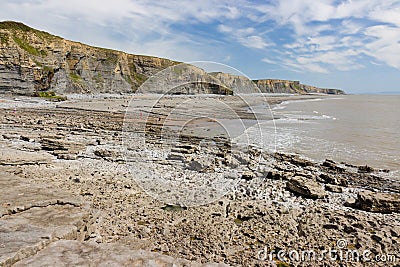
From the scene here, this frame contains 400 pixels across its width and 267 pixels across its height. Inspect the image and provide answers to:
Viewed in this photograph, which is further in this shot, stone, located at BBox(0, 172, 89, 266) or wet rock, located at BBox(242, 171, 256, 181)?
wet rock, located at BBox(242, 171, 256, 181)

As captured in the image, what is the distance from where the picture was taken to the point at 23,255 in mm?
3916

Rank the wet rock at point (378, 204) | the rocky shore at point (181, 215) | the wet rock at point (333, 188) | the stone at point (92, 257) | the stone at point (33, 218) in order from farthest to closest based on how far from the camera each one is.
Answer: the wet rock at point (333, 188) → the wet rock at point (378, 204) → the rocky shore at point (181, 215) → the stone at point (33, 218) → the stone at point (92, 257)

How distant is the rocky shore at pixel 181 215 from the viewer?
14.9 feet

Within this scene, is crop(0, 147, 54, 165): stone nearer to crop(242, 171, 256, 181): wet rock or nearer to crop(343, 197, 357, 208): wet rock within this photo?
crop(242, 171, 256, 181): wet rock

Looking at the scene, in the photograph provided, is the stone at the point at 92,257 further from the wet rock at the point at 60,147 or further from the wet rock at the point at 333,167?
the wet rock at the point at 333,167

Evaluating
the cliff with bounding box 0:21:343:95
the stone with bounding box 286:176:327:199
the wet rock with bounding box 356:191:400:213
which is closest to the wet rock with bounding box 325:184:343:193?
the stone with bounding box 286:176:327:199

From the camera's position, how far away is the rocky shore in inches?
179

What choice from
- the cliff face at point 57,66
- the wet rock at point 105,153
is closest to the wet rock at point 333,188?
the wet rock at point 105,153

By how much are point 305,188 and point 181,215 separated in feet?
15.3

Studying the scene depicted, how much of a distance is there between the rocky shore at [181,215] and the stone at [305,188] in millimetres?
40

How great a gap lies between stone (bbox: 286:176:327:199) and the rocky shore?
4cm

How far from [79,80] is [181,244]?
8148cm

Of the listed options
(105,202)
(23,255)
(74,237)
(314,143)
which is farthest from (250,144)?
(23,255)

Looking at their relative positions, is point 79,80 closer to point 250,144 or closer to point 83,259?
point 250,144
